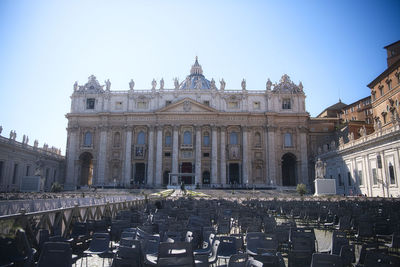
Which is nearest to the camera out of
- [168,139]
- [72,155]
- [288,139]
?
[72,155]

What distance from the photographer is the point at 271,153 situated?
200 ft

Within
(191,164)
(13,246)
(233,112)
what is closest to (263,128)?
(233,112)

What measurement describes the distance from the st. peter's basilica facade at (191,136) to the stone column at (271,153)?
0.19 meters

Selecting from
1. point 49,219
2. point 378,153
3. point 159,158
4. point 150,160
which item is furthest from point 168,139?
point 49,219

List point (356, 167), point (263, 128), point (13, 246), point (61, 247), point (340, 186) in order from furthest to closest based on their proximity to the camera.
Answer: point (263, 128) < point (340, 186) < point (356, 167) < point (13, 246) < point (61, 247)

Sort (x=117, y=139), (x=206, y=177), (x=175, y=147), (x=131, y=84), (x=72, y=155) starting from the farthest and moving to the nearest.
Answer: (x=131, y=84) → (x=117, y=139) → (x=72, y=155) → (x=206, y=177) → (x=175, y=147)

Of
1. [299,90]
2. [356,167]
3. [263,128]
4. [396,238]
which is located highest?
[299,90]

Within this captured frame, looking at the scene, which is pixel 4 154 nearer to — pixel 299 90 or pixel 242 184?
pixel 242 184

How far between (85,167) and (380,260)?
6914cm

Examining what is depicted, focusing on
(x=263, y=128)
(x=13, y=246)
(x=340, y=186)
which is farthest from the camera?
(x=263, y=128)

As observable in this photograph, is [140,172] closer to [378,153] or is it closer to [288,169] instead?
[288,169]

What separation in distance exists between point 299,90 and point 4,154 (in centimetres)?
5486

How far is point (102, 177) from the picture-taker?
60.8 metres

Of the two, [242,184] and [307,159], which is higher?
[307,159]
